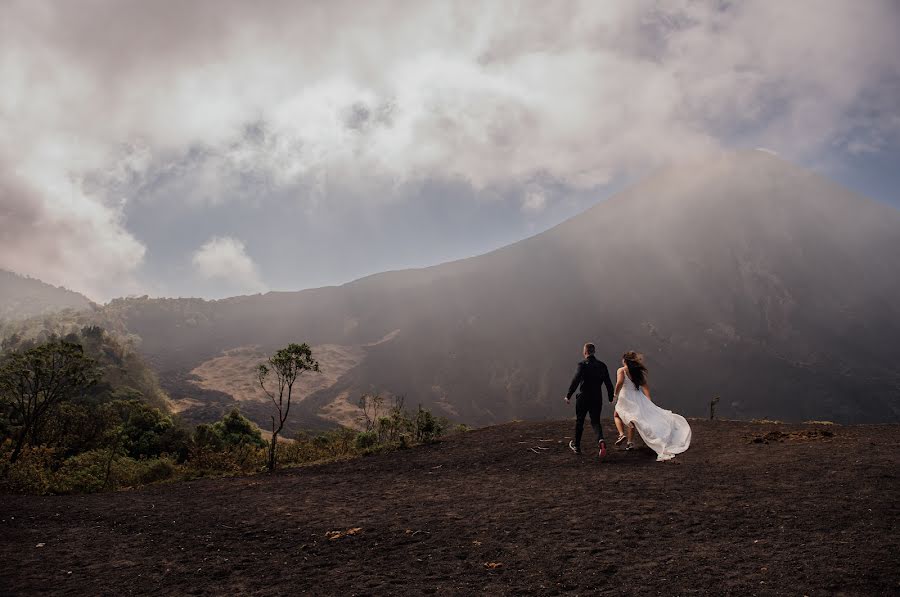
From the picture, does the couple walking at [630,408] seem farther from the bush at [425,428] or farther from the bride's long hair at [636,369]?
the bush at [425,428]

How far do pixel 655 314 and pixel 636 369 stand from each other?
121338 mm

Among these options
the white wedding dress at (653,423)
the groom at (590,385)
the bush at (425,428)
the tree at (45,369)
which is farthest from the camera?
the tree at (45,369)

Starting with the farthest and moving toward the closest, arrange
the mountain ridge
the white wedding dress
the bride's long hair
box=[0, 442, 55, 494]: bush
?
the mountain ridge → box=[0, 442, 55, 494]: bush → the bride's long hair → the white wedding dress


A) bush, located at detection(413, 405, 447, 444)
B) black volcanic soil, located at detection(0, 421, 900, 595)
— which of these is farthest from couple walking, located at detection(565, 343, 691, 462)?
bush, located at detection(413, 405, 447, 444)

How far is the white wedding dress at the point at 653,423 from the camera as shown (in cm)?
964

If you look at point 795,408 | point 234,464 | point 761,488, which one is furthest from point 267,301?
point 761,488

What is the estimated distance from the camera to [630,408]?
1020 cm

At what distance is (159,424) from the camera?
27.7 m

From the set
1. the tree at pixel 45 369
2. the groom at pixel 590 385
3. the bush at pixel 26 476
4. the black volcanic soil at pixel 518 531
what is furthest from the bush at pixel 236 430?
the groom at pixel 590 385

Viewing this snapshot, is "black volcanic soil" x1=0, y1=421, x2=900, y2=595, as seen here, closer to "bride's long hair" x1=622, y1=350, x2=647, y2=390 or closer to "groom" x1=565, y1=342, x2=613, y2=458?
"groom" x1=565, y1=342, x2=613, y2=458

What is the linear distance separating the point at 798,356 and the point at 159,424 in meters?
126

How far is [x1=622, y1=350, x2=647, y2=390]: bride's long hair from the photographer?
33.9 feet

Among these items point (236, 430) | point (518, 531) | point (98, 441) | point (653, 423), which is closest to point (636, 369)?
point (653, 423)

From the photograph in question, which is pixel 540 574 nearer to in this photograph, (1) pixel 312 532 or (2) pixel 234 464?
(1) pixel 312 532
